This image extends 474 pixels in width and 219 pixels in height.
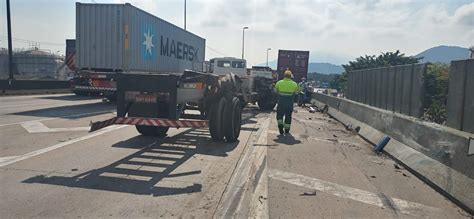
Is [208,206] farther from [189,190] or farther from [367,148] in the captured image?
[367,148]

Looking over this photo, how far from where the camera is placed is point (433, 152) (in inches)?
289

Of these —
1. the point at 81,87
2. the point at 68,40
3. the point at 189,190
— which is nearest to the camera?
the point at 189,190

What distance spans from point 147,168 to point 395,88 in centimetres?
761

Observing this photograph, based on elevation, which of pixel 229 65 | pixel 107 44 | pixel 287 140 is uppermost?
pixel 107 44

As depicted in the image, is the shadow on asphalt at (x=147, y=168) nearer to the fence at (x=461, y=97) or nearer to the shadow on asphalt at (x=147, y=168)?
the shadow on asphalt at (x=147, y=168)

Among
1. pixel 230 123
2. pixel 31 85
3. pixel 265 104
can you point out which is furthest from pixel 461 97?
pixel 31 85

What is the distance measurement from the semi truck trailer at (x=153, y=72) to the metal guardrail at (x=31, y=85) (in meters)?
8.15

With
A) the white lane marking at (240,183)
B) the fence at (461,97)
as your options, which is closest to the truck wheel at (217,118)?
the white lane marking at (240,183)

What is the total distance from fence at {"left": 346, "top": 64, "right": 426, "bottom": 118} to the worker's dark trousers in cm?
277

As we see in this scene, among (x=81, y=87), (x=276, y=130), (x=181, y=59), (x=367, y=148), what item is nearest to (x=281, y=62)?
(x=181, y=59)

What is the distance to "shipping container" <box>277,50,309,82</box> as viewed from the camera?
147 ft

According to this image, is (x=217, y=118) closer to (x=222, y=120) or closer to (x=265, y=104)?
(x=222, y=120)

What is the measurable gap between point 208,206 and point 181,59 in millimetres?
24829

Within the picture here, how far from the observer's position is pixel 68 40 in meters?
36.0
